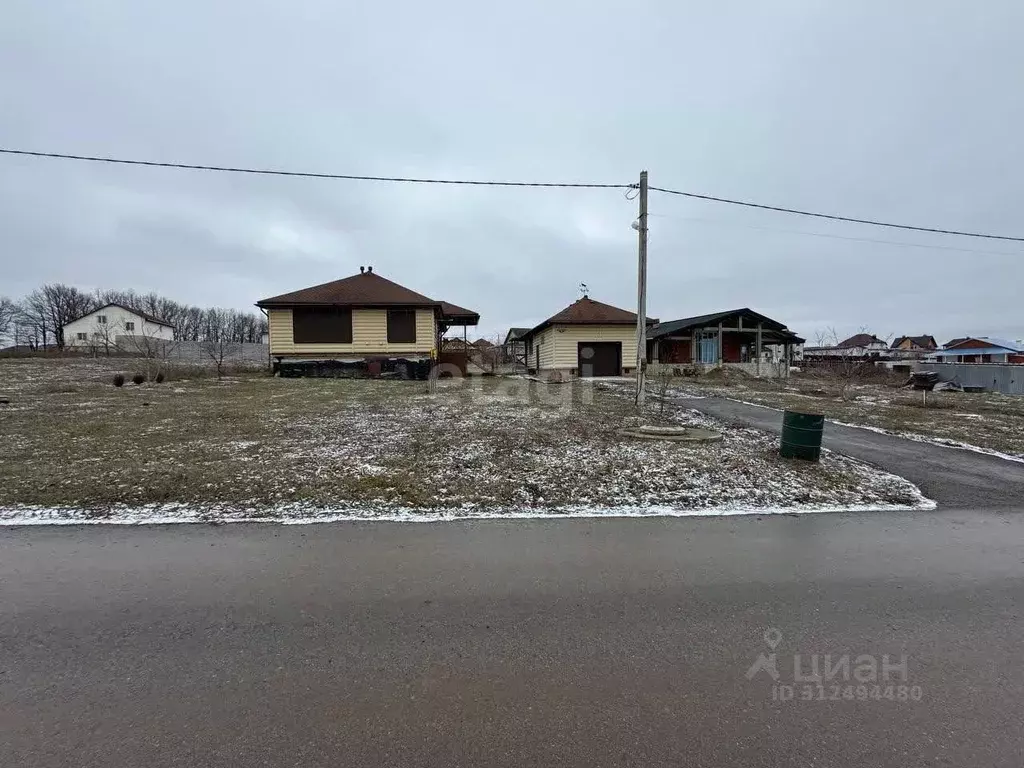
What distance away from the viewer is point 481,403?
1252cm

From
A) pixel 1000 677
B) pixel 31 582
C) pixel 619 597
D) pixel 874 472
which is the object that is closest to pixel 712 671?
pixel 619 597

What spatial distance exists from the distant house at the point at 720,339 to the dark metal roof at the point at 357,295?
572 inches

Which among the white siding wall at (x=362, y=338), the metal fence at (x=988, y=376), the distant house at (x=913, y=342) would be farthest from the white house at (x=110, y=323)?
the distant house at (x=913, y=342)

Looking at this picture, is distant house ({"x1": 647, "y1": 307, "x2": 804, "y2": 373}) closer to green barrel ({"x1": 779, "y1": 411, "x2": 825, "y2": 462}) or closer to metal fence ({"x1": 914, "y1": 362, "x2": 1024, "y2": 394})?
metal fence ({"x1": 914, "y1": 362, "x2": 1024, "y2": 394})

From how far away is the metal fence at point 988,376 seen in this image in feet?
70.0

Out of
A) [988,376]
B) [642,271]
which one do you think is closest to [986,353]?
[988,376]

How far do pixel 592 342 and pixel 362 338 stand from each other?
11.4 meters

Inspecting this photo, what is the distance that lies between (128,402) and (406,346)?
1065 cm

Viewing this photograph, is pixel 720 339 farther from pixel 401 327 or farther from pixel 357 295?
pixel 357 295

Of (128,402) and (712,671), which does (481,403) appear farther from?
(712,671)

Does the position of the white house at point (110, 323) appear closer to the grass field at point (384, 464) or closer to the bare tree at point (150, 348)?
the bare tree at point (150, 348)

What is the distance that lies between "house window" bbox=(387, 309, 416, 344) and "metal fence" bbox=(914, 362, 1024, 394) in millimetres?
26146

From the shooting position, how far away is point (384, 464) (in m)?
6.14

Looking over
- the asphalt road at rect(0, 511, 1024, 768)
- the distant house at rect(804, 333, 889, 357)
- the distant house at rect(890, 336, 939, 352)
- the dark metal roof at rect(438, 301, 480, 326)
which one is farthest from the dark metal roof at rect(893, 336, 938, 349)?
the asphalt road at rect(0, 511, 1024, 768)
